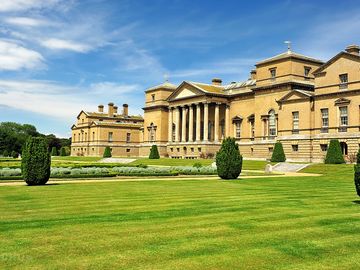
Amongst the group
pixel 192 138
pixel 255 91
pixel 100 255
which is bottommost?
pixel 100 255

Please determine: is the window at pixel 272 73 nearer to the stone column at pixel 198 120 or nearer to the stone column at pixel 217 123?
the stone column at pixel 217 123

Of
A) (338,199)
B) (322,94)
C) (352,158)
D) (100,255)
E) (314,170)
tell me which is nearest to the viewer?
(100,255)

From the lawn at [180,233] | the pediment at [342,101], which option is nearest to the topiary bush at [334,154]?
the pediment at [342,101]

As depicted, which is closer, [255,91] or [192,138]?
[255,91]

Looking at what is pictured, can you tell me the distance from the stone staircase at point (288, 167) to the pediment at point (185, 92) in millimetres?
27099

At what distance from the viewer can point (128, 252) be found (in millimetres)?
8445

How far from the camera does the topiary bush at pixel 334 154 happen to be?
43.3 metres

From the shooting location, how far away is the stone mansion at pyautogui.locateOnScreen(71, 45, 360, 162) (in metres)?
47.1

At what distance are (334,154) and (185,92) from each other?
1436 inches

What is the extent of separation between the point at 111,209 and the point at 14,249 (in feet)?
18.1

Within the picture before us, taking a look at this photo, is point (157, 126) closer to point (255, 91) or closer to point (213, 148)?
point (213, 148)

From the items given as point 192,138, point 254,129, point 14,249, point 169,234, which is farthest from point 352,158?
point 14,249

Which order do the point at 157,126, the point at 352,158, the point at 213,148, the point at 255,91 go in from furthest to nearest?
the point at 157,126, the point at 213,148, the point at 255,91, the point at 352,158

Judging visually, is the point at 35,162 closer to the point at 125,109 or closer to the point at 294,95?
the point at 294,95
